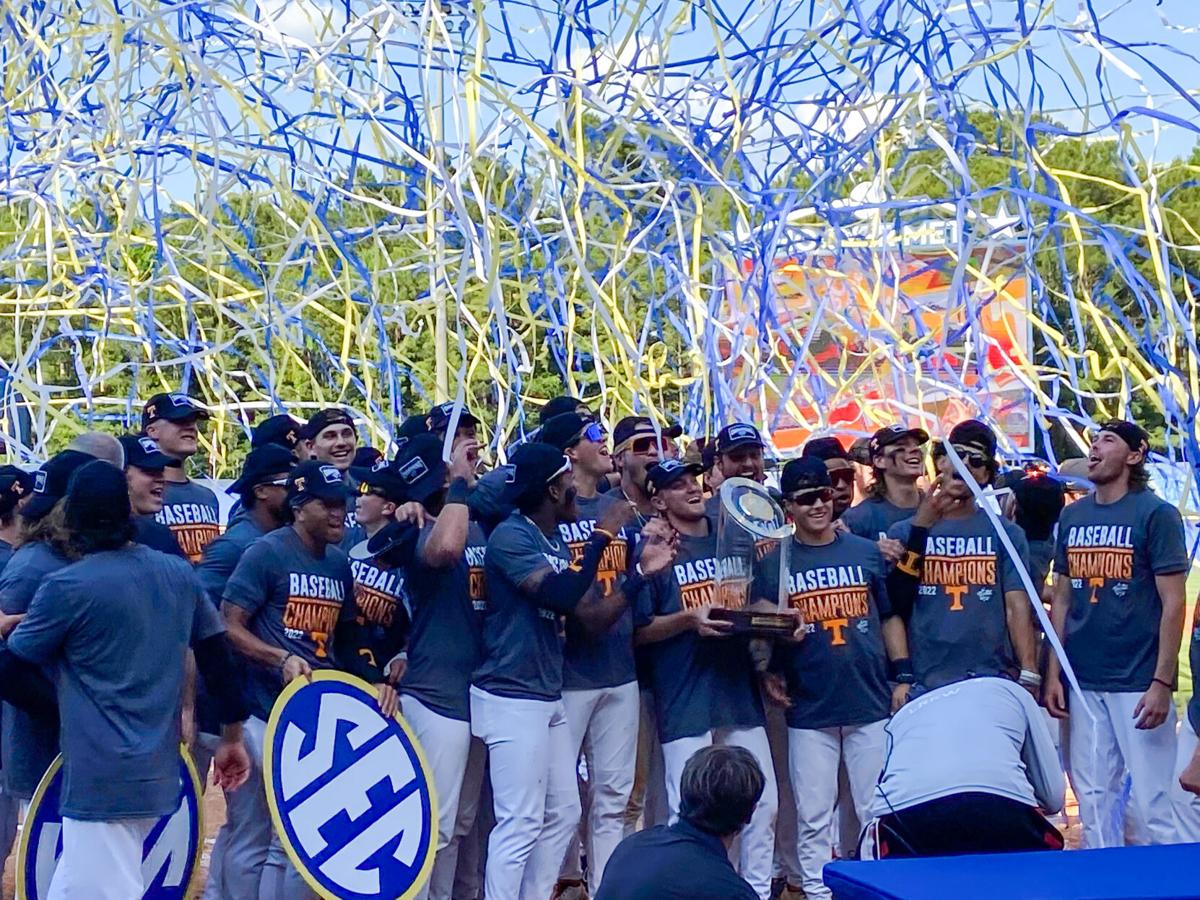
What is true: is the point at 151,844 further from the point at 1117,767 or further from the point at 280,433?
the point at 1117,767

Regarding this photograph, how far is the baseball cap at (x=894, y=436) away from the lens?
7.63 m

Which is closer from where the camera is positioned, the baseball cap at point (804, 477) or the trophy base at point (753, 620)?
the trophy base at point (753, 620)

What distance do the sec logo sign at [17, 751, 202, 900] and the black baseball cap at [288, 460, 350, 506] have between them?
0.96m

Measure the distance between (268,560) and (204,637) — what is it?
53 centimetres

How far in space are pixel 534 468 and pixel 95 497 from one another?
1691mm

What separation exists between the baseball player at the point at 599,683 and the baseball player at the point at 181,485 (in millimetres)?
1486

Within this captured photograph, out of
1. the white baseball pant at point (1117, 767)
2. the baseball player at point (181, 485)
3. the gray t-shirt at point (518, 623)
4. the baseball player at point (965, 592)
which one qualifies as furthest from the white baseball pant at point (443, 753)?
the white baseball pant at point (1117, 767)

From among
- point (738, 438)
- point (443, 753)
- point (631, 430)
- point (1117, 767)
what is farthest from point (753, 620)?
point (1117, 767)

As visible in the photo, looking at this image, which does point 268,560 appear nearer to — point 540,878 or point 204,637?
point 204,637

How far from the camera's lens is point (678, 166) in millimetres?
7781

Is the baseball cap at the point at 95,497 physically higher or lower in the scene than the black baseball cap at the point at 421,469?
lower

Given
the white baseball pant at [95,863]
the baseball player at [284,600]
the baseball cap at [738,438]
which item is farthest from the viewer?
the baseball cap at [738,438]

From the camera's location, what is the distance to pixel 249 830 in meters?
6.27

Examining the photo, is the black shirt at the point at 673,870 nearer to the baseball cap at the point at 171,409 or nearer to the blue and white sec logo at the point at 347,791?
the blue and white sec logo at the point at 347,791
